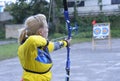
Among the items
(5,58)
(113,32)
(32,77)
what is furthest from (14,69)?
(113,32)

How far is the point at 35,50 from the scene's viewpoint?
3965mm

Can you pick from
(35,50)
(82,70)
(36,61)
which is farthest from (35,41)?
(82,70)

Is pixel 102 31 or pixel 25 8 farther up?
pixel 102 31

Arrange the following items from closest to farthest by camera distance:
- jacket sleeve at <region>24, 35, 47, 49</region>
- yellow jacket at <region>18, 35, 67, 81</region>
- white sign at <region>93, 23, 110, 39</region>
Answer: jacket sleeve at <region>24, 35, 47, 49</region>
yellow jacket at <region>18, 35, 67, 81</region>
white sign at <region>93, 23, 110, 39</region>

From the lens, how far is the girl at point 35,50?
3916mm

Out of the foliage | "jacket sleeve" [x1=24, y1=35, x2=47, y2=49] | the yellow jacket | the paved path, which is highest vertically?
"jacket sleeve" [x1=24, y1=35, x2=47, y2=49]

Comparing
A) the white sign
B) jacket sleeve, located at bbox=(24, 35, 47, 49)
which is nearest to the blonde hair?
jacket sleeve, located at bbox=(24, 35, 47, 49)

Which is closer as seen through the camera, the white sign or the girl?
the girl

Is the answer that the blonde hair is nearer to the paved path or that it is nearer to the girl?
the girl

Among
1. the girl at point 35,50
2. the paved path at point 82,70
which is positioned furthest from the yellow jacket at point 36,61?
the paved path at point 82,70

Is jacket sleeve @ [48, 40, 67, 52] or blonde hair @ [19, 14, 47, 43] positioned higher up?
blonde hair @ [19, 14, 47, 43]

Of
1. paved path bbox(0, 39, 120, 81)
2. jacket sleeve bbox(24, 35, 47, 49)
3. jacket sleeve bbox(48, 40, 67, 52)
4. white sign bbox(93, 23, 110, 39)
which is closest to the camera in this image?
jacket sleeve bbox(24, 35, 47, 49)

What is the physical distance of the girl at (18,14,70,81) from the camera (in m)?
3.92

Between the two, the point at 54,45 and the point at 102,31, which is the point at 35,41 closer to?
the point at 54,45
